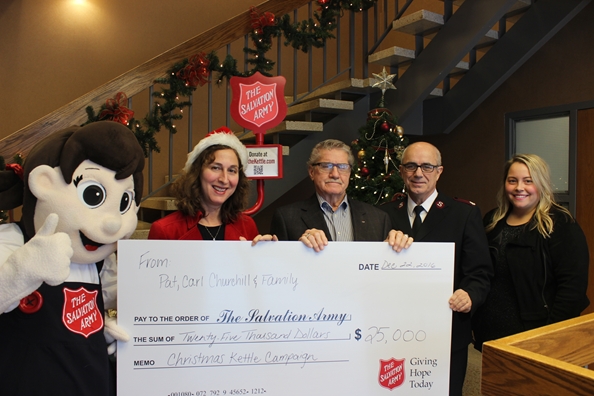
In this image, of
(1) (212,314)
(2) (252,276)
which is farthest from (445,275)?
(1) (212,314)

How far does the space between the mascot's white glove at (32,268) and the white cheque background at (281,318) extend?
21cm

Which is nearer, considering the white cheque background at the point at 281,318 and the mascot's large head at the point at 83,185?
the mascot's large head at the point at 83,185

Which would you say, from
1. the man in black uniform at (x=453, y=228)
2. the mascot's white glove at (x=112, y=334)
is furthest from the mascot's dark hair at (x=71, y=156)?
the man in black uniform at (x=453, y=228)

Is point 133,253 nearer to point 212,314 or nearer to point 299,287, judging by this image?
point 212,314

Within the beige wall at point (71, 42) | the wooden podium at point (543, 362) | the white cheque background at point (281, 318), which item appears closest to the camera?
the wooden podium at point (543, 362)

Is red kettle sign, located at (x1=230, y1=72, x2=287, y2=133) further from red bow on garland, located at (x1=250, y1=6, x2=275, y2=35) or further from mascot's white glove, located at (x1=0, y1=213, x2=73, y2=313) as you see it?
mascot's white glove, located at (x1=0, y1=213, x2=73, y2=313)

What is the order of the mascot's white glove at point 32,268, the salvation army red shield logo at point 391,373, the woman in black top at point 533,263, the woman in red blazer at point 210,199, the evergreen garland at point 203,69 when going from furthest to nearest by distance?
the evergreen garland at point 203,69 < the woman in black top at point 533,263 < the woman in red blazer at point 210,199 < the salvation army red shield logo at point 391,373 < the mascot's white glove at point 32,268

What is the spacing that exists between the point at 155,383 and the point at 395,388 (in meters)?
0.74

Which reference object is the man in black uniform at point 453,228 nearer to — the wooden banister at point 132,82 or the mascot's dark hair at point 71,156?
the mascot's dark hair at point 71,156

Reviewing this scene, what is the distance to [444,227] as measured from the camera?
1775 mm

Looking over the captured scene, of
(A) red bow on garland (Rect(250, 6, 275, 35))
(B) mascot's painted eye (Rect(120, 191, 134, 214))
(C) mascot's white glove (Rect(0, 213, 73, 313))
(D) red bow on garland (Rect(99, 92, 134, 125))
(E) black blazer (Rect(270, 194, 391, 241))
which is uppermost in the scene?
(A) red bow on garland (Rect(250, 6, 275, 35))

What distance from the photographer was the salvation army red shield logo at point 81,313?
122 centimetres

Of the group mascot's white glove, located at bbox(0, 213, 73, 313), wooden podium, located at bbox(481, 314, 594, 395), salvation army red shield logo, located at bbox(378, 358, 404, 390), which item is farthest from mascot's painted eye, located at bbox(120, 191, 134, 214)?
wooden podium, located at bbox(481, 314, 594, 395)

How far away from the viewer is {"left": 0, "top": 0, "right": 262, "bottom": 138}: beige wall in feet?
13.5
